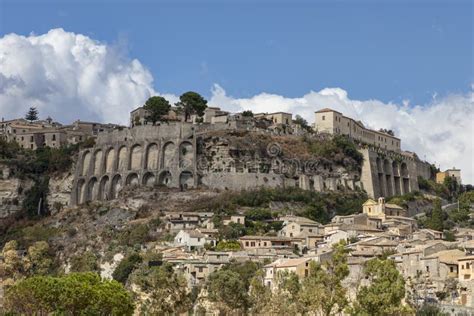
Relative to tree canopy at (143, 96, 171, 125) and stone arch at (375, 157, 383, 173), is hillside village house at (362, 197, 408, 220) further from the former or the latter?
tree canopy at (143, 96, 171, 125)

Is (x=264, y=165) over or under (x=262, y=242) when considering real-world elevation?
over

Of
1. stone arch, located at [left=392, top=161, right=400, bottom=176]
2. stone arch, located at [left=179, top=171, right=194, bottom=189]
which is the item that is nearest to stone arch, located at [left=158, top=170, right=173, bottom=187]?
stone arch, located at [left=179, top=171, right=194, bottom=189]

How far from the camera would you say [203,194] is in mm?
104375

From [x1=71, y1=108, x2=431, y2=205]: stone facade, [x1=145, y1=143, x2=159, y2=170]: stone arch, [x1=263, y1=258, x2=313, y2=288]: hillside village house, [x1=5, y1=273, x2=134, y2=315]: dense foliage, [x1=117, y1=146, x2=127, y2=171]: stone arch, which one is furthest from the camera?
[x1=117, y1=146, x2=127, y2=171]: stone arch

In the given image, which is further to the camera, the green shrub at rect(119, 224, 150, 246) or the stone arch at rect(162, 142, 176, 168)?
the stone arch at rect(162, 142, 176, 168)

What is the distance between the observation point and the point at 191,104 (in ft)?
395

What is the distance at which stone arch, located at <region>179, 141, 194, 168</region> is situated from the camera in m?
109

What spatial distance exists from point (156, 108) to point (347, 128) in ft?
76.0

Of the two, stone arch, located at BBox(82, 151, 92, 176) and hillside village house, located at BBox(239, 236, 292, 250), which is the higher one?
stone arch, located at BBox(82, 151, 92, 176)

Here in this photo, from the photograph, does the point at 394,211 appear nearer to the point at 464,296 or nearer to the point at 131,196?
the point at 131,196

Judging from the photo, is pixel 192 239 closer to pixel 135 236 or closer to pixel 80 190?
pixel 135 236

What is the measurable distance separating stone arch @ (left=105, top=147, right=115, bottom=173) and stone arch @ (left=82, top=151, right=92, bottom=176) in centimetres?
265

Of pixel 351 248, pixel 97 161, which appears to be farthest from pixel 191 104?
pixel 351 248

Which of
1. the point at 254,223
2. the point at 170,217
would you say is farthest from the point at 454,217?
the point at 170,217
